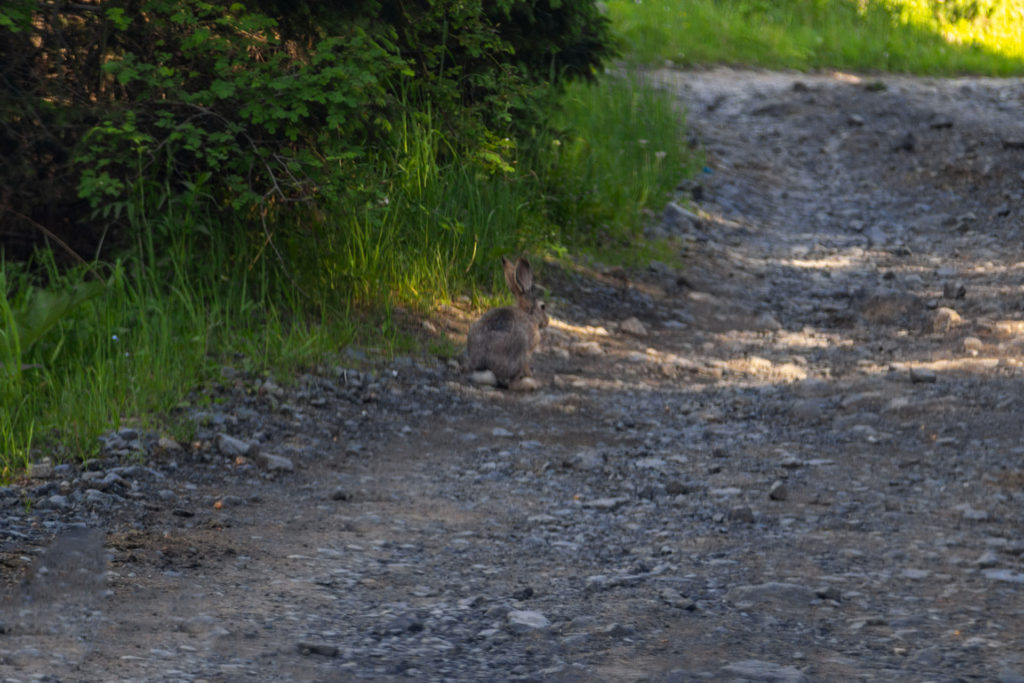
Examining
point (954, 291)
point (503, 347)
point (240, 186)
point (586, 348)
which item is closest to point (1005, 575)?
point (503, 347)

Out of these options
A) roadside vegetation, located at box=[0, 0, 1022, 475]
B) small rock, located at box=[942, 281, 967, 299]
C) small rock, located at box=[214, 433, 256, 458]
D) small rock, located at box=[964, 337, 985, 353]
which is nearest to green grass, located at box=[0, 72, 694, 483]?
roadside vegetation, located at box=[0, 0, 1022, 475]

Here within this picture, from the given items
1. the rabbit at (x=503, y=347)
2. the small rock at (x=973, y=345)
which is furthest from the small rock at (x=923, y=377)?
the rabbit at (x=503, y=347)

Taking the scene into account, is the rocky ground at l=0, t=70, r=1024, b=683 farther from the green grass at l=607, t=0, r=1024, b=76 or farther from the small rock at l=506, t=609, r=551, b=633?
the green grass at l=607, t=0, r=1024, b=76

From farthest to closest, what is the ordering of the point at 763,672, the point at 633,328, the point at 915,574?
the point at 633,328, the point at 915,574, the point at 763,672

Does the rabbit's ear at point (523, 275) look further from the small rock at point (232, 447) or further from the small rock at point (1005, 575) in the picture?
the small rock at point (1005, 575)

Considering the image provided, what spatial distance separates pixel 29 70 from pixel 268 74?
146 centimetres

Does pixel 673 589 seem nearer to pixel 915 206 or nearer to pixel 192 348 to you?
pixel 192 348

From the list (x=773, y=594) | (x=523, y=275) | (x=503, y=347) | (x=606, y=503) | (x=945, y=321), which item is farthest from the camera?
(x=945, y=321)

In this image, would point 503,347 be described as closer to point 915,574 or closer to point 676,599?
point 676,599

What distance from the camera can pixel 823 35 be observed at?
19.2 m

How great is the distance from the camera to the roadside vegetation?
5852 millimetres

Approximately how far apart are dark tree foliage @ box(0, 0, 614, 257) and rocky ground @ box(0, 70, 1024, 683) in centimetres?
131

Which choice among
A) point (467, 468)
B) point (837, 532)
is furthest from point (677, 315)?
point (837, 532)

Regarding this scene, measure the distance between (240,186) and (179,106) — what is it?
71 centimetres
